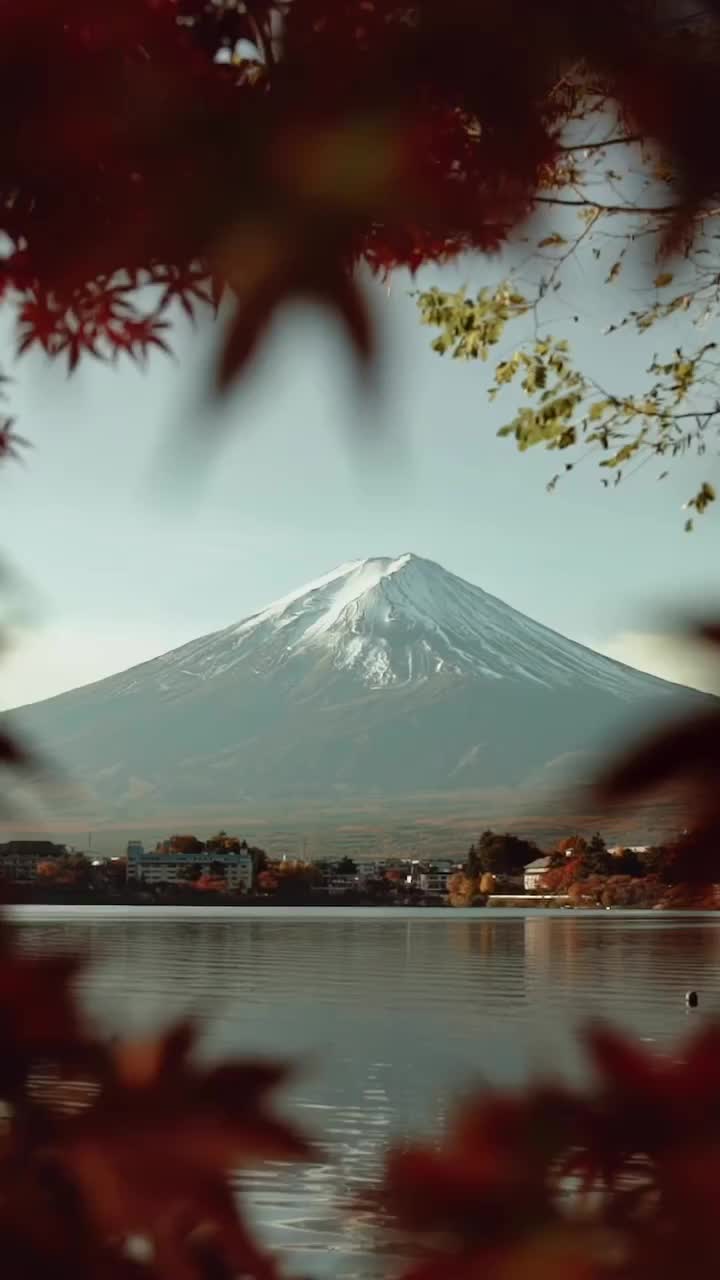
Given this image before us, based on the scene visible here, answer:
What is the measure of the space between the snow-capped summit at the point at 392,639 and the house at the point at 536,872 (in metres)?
0.07

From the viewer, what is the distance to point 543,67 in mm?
453

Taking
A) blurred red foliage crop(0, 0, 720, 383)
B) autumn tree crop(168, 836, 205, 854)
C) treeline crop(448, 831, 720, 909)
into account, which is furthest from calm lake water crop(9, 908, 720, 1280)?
blurred red foliage crop(0, 0, 720, 383)

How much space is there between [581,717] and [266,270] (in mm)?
387

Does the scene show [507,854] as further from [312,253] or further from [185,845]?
[185,845]

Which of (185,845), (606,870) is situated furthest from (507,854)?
(185,845)

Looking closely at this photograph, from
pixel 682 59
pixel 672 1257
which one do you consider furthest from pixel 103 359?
pixel 672 1257

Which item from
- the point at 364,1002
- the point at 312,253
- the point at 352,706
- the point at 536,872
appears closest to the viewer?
the point at 312,253

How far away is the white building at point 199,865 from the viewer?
919 millimetres

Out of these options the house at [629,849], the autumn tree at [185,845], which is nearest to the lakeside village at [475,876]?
the house at [629,849]

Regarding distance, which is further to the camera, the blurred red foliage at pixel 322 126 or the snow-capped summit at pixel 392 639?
the snow-capped summit at pixel 392 639

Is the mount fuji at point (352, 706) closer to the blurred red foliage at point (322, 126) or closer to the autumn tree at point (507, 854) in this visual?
the autumn tree at point (507, 854)

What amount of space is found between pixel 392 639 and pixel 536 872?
0.89 meters

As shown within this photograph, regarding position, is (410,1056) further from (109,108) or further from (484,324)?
(109,108)

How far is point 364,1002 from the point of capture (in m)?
45.6
